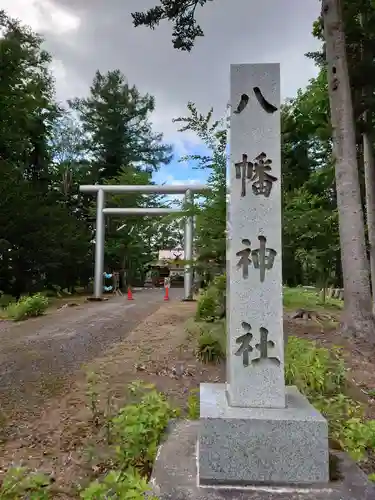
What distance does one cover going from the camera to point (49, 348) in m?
6.16

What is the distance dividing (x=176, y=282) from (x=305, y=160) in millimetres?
15204

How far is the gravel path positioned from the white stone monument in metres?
2.41

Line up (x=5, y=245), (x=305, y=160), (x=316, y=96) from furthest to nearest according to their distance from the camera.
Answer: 1. (x=305, y=160)
2. (x=5, y=245)
3. (x=316, y=96)

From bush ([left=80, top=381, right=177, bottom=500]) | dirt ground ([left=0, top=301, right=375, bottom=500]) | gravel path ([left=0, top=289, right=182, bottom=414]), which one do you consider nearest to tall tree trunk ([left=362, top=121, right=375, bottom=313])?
dirt ground ([left=0, top=301, right=375, bottom=500])

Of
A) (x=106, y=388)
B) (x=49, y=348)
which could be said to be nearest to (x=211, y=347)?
(x=106, y=388)

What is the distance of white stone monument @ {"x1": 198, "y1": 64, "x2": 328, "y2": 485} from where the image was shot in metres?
2.17

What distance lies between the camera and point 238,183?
2635mm

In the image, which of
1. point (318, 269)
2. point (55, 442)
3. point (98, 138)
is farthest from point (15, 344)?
point (98, 138)

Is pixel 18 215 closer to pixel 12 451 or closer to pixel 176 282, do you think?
pixel 12 451

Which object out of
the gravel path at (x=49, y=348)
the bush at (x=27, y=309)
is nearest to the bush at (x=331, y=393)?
the gravel path at (x=49, y=348)

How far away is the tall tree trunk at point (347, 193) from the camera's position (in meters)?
6.02

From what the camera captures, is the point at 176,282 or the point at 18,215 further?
the point at 176,282

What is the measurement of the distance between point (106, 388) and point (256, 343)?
2406 mm

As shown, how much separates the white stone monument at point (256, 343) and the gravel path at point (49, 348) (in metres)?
2.41
